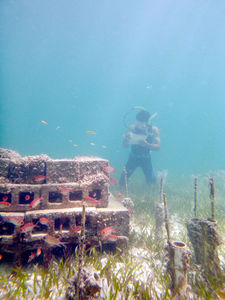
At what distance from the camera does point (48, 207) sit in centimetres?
401

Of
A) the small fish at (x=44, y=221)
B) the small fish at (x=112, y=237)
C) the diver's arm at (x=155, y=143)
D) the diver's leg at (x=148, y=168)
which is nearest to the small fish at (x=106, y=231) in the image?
the small fish at (x=112, y=237)

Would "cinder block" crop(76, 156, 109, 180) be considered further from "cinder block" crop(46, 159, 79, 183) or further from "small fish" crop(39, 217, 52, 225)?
"small fish" crop(39, 217, 52, 225)

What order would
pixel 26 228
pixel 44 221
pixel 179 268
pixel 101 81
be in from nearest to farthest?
1. pixel 179 268
2. pixel 26 228
3. pixel 44 221
4. pixel 101 81

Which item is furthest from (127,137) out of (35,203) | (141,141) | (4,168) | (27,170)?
(35,203)

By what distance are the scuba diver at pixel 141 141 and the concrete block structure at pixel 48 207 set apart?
24.4ft

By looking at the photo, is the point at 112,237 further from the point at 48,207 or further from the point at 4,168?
the point at 4,168

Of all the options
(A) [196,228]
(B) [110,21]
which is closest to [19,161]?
(A) [196,228]

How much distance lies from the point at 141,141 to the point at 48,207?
9.08 metres

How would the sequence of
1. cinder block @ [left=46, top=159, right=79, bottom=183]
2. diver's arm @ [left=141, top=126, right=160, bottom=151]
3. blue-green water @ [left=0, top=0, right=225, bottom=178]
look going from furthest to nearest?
blue-green water @ [left=0, top=0, right=225, bottom=178] → diver's arm @ [left=141, top=126, right=160, bottom=151] → cinder block @ [left=46, top=159, right=79, bottom=183]

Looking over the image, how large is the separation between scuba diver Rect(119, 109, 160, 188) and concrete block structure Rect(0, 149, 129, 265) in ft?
24.4

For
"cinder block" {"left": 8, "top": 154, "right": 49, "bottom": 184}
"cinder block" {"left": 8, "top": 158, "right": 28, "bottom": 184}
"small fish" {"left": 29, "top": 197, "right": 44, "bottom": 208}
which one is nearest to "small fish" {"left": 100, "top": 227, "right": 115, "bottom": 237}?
"small fish" {"left": 29, "top": 197, "right": 44, "bottom": 208}

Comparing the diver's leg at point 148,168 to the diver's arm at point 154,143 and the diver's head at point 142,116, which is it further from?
the diver's head at point 142,116

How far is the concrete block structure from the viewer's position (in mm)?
3504

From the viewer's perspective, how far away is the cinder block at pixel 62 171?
174 inches
